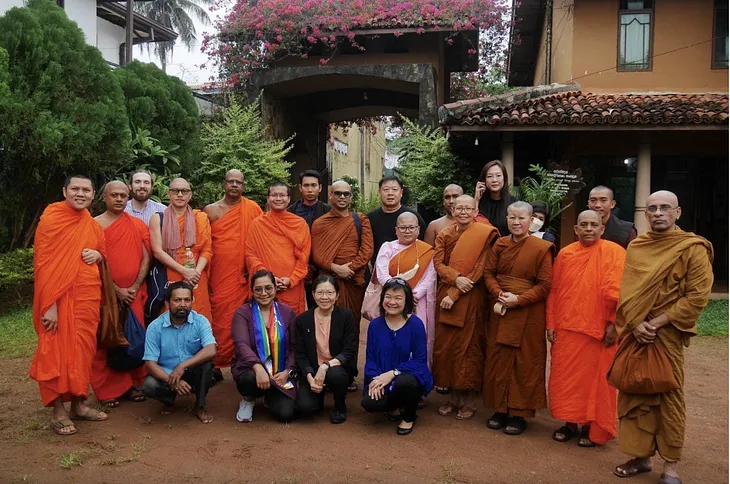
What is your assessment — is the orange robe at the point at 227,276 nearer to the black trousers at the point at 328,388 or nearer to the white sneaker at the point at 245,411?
the white sneaker at the point at 245,411

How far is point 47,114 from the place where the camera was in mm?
9023

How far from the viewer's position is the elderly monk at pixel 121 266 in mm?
5215

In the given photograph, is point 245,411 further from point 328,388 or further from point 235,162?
point 235,162

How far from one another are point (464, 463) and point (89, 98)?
8346mm

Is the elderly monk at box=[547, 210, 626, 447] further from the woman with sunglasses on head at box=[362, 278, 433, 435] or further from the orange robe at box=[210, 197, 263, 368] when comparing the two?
the orange robe at box=[210, 197, 263, 368]

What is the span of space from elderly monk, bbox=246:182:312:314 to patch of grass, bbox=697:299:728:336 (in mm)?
6111

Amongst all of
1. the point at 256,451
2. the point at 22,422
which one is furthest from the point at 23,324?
the point at 256,451

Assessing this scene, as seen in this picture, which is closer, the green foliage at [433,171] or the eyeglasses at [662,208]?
the eyeglasses at [662,208]

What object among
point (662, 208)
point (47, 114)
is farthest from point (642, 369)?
point (47, 114)

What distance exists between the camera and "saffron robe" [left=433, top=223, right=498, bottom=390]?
498 cm

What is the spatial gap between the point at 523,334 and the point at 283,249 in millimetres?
2183

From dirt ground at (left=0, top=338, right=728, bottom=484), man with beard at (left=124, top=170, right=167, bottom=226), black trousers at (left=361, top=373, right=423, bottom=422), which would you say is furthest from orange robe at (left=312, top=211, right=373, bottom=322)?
man with beard at (left=124, top=170, right=167, bottom=226)

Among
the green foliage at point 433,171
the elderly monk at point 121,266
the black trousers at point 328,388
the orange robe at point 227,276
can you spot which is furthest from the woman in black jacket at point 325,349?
the green foliage at point 433,171

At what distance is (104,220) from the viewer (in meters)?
5.31
